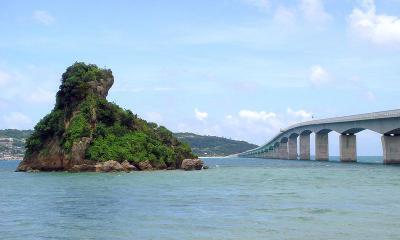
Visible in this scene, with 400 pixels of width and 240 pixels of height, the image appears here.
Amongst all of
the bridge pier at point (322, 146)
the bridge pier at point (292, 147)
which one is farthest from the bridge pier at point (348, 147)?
the bridge pier at point (292, 147)

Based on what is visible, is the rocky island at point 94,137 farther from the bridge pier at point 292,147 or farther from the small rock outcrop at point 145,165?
the bridge pier at point 292,147

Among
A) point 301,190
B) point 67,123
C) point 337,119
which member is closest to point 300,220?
point 301,190

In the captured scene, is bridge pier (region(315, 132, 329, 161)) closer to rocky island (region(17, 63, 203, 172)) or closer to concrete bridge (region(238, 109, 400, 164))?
concrete bridge (region(238, 109, 400, 164))

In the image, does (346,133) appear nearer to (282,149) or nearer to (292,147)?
(292,147)

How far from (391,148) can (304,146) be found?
5736 cm

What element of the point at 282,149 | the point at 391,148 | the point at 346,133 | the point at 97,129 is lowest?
the point at 391,148

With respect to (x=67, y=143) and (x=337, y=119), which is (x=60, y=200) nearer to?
(x=67, y=143)

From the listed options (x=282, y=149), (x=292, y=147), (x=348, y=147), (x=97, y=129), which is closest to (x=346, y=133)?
(x=348, y=147)

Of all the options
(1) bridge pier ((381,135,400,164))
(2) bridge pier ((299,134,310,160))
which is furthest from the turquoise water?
(2) bridge pier ((299,134,310,160))

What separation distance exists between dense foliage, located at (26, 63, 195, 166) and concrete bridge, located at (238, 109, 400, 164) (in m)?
32.1

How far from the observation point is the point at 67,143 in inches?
3177

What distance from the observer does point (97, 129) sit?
274ft

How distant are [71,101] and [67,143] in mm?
9386

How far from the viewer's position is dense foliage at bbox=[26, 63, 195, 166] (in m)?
81.1
